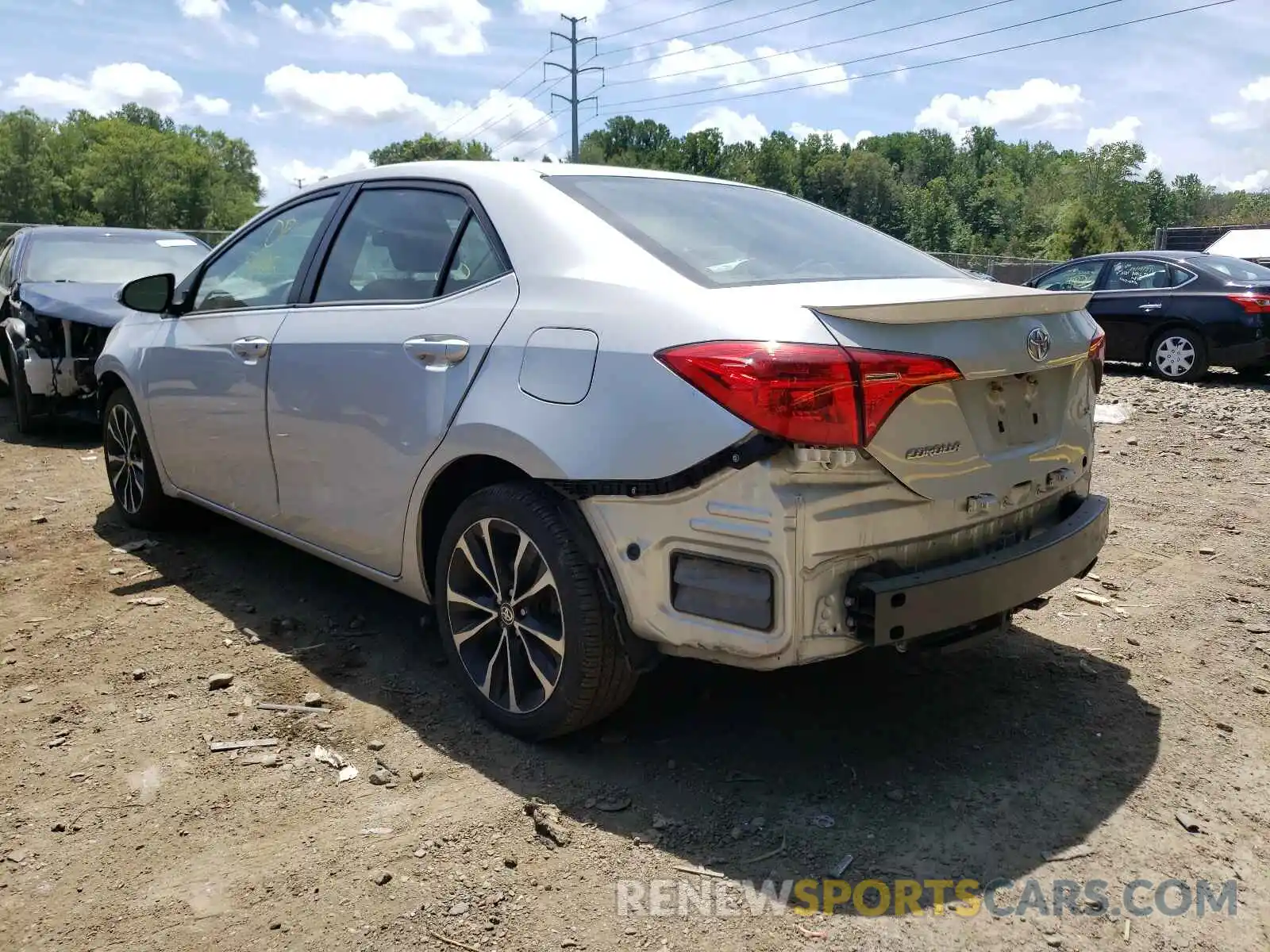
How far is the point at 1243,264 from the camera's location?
36.6ft

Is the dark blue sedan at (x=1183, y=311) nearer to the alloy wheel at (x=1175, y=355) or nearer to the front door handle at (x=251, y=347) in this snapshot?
the alloy wheel at (x=1175, y=355)

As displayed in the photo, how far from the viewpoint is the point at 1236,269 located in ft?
36.1

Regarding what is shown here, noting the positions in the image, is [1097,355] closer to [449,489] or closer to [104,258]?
[449,489]

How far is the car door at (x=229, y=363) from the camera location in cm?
394

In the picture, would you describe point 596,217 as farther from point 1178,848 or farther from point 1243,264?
point 1243,264

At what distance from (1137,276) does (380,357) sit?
10.7 meters

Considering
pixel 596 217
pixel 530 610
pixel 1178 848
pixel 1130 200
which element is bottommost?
pixel 1178 848

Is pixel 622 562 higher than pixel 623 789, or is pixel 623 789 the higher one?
pixel 622 562

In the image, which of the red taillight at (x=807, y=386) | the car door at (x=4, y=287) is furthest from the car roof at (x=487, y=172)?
the car door at (x=4, y=287)

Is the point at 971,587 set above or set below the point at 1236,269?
below

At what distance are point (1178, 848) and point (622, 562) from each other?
1.56 meters

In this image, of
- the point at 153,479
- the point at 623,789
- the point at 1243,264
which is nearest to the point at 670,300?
the point at 623,789

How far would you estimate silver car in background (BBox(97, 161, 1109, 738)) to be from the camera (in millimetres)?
2387

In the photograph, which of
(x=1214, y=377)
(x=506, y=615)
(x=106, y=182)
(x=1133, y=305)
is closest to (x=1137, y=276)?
(x=1133, y=305)
